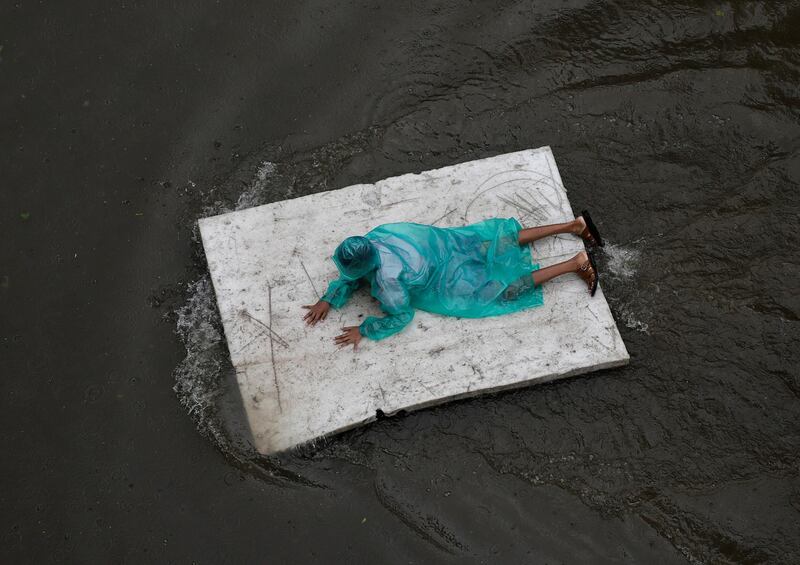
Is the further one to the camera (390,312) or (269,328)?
(269,328)

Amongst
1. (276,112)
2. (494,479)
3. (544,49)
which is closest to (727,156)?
(544,49)

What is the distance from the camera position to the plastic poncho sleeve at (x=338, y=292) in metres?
4.59

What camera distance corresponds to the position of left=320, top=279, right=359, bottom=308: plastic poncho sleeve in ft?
15.1

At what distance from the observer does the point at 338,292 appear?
15.1ft

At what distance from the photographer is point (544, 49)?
5.77 metres

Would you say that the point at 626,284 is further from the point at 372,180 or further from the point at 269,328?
the point at 269,328

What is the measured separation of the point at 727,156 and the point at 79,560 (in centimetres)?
489

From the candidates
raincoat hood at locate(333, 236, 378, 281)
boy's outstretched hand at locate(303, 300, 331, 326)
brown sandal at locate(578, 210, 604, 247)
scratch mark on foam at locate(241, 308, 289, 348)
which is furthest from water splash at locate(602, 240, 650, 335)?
scratch mark on foam at locate(241, 308, 289, 348)

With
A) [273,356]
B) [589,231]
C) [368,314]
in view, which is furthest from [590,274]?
[273,356]

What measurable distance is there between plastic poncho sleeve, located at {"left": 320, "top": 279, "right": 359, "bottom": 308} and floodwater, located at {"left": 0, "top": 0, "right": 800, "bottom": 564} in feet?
2.58

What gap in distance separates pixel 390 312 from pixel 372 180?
4.03 ft

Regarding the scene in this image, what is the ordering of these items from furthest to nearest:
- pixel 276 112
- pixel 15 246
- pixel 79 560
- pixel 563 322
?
pixel 276 112
pixel 15 246
pixel 563 322
pixel 79 560

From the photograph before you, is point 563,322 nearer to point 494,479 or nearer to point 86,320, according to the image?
point 494,479

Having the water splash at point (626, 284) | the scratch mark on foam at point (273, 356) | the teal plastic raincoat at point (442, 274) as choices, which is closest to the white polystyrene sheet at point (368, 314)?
the scratch mark on foam at point (273, 356)
